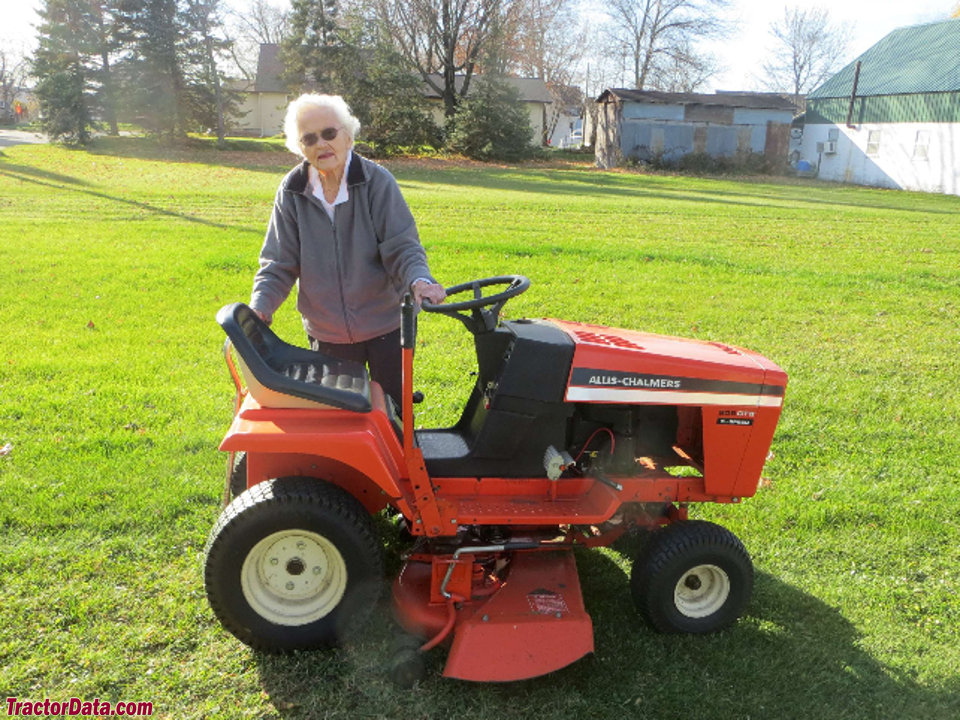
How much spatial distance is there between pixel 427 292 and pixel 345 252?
586 millimetres

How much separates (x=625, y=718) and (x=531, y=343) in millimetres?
1371

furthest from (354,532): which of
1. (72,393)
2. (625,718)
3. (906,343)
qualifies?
(906,343)

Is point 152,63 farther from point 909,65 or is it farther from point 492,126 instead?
point 909,65

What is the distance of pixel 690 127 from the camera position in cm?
3634

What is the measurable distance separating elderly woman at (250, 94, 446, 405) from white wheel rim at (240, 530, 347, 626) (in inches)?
41.6

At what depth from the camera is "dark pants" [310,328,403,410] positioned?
3756 mm

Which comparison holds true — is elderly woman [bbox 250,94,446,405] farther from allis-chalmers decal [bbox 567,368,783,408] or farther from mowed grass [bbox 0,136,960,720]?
mowed grass [bbox 0,136,960,720]

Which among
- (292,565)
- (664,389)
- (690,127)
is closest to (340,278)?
(292,565)

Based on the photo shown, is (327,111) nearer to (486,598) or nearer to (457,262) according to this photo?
(486,598)

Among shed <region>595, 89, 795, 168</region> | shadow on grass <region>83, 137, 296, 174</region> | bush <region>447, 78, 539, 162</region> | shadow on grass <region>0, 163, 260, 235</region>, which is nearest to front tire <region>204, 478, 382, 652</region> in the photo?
shadow on grass <region>0, 163, 260, 235</region>

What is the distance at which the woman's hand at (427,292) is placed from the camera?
3.12 meters

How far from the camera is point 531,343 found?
2.99 metres

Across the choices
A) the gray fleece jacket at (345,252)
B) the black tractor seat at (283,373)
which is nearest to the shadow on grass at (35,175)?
the gray fleece jacket at (345,252)
